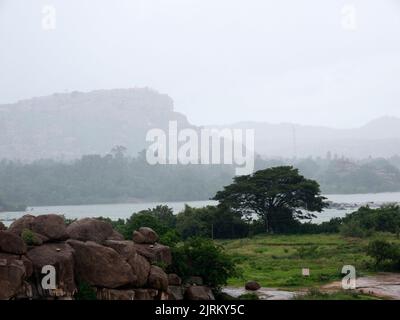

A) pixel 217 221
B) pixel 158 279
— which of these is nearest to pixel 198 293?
pixel 158 279

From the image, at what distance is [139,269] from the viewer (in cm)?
1983

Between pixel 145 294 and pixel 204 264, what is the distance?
4.20 meters

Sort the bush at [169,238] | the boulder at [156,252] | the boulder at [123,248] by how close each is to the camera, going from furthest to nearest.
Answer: the bush at [169,238]
the boulder at [156,252]
the boulder at [123,248]

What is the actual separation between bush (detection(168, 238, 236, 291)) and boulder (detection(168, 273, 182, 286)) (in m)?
0.76

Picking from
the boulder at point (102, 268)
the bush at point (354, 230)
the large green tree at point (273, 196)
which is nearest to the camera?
the boulder at point (102, 268)

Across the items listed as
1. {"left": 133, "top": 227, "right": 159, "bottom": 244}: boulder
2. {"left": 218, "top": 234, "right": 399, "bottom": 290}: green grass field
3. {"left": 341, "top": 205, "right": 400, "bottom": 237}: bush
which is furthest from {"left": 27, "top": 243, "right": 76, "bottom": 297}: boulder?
{"left": 341, "top": 205, "right": 400, "bottom": 237}: bush

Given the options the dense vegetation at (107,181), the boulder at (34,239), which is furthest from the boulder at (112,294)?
the dense vegetation at (107,181)

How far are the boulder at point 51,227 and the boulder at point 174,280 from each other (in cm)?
422

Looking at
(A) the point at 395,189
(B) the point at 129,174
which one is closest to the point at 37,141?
(B) the point at 129,174

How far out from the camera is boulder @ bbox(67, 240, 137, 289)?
19.1m

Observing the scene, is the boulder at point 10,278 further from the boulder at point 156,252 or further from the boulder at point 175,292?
the boulder at point 175,292

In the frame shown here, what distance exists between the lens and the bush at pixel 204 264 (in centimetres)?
2298

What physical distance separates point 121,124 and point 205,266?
165310mm
